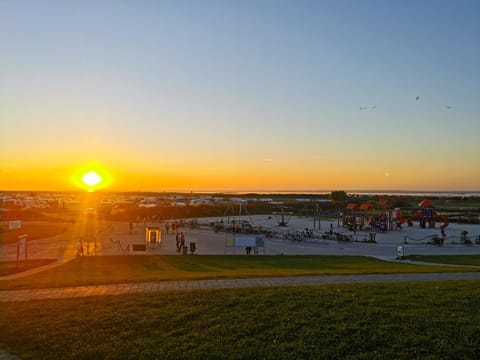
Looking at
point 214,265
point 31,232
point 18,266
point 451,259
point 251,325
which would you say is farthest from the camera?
point 31,232

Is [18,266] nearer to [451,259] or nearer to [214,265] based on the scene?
[214,265]

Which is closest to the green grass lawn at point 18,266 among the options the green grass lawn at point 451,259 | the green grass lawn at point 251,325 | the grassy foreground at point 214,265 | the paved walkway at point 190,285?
the grassy foreground at point 214,265

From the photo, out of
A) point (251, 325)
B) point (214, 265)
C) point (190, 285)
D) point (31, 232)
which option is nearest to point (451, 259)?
point (214, 265)

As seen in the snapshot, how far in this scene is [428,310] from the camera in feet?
25.0

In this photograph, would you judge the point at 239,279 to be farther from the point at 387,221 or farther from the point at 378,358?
the point at 387,221

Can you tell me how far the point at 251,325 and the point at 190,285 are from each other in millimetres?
4637

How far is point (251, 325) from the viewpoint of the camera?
6.91 m

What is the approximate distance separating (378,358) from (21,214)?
64.1 meters

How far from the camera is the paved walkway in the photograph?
1004cm

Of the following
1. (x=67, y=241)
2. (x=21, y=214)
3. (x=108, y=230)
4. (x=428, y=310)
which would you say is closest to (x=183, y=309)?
(x=428, y=310)

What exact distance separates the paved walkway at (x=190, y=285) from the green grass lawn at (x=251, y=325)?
46.0 inches

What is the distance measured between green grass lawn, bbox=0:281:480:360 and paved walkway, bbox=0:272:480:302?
117cm

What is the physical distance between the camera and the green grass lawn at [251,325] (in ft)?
19.8

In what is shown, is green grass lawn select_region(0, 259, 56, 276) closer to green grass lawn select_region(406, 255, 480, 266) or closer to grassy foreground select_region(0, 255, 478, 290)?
grassy foreground select_region(0, 255, 478, 290)
